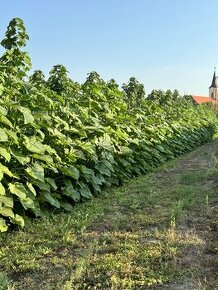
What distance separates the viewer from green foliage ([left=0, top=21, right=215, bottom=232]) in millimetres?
4309

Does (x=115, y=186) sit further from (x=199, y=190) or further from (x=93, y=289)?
(x=93, y=289)

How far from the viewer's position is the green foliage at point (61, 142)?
4.31m

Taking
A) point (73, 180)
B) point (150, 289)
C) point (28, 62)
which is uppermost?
point (28, 62)

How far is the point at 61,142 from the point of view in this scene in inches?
208

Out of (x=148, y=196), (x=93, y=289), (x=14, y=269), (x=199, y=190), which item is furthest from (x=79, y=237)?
(x=199, y=190)

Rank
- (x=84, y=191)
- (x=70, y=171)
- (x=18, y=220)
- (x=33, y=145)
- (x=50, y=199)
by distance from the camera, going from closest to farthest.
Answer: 1. (x=18, y=220)
2. (x=33, y=145)
3. (x=50, y=199)
4. (x=70, y=171)
5. (x=84, y=191)

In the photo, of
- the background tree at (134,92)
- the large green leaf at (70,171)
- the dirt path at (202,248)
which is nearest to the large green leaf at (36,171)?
the large green leaf at (70,171)

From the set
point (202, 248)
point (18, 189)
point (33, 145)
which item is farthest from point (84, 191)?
point (202, 248)

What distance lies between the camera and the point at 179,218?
482 centimetres

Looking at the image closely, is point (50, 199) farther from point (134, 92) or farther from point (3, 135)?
point (134, 92)

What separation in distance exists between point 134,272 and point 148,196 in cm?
296

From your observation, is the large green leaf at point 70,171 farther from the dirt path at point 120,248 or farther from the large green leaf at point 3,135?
the large green leaf at point 3,135

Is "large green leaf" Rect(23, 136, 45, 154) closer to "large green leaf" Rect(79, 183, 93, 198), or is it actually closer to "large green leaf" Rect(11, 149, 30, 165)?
"large green leaf" Rect(11, 149, 30, 165)

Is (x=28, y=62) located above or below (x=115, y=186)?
above
